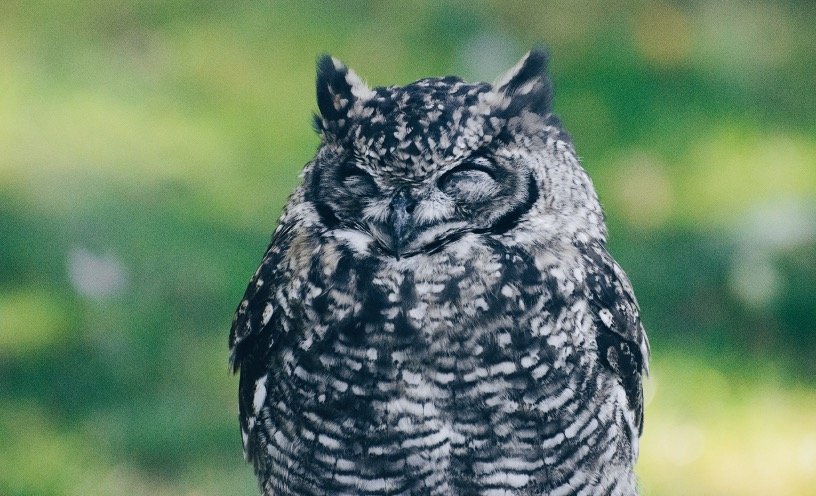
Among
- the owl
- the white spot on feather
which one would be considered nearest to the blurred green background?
the white spot on feather

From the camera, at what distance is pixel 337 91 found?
2.59 metres

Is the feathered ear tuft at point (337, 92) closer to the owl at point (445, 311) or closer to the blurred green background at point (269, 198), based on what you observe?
the owl at point (445, 311)

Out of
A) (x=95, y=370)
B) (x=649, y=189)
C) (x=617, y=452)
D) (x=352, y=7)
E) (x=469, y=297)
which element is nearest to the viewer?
(x=469, y=297)

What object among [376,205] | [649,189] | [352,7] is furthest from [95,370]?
[352,7]

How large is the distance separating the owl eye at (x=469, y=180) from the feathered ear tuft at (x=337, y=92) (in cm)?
26

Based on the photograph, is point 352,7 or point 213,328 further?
point 352,7

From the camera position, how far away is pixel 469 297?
2562 millimetres

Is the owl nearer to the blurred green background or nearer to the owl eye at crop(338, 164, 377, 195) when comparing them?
the owl eye at crop(338, 164, 377, 195)

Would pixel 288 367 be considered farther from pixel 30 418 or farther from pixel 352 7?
pixel 352 7

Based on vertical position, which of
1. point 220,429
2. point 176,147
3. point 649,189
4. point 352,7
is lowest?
point 220,429

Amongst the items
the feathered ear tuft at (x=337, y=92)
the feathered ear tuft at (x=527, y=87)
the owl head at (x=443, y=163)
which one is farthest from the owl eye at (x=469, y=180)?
the feathered ear tuft at (x=337, y=92)

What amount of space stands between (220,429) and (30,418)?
0.63 m

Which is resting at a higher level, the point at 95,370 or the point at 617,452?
the point at 95,370

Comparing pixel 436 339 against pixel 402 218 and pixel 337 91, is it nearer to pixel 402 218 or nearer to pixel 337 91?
pixel 402 218
